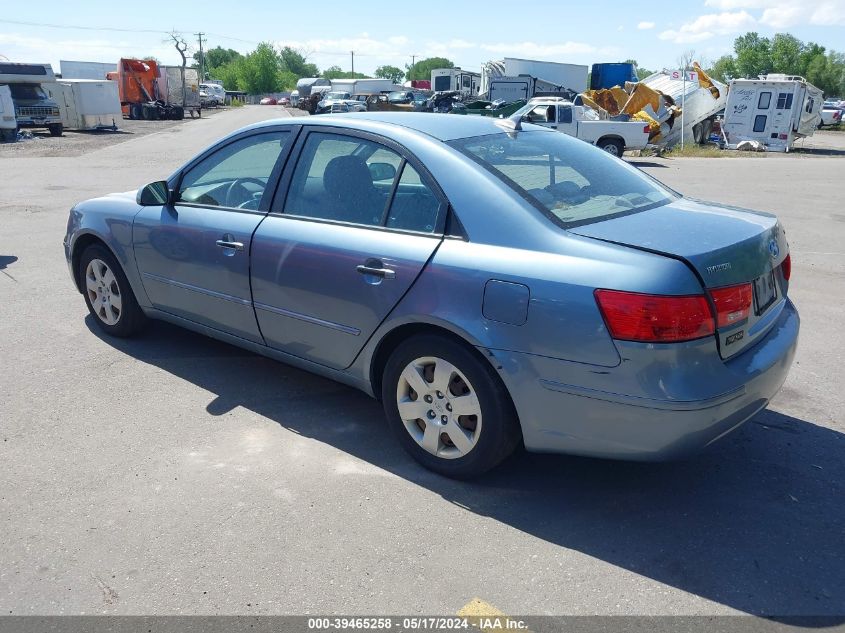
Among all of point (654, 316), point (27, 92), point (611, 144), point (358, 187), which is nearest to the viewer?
point (654, 316)

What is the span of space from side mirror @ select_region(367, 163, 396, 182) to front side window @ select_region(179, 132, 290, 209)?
2.28 ft

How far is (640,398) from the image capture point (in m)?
2.82

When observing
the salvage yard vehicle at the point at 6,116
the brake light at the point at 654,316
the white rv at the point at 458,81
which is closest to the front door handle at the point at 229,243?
the brake light at the point at 654,316

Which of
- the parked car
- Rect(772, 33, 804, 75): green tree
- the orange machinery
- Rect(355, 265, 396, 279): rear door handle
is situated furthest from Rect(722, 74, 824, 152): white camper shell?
Rect(772, 33, 804, 75): green tree

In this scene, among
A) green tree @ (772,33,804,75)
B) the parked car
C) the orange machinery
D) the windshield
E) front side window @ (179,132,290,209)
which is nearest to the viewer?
front side window @ (179,132,290,209)

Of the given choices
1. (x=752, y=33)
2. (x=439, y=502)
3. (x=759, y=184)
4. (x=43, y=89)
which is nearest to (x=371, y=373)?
(x=439, y=502)

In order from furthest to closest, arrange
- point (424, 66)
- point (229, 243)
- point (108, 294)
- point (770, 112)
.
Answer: point (424, 66) < point (770, 112) < point (108, 294) < point (229, 243)

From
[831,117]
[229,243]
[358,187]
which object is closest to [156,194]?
[229,243]

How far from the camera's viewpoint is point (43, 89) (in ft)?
96.6

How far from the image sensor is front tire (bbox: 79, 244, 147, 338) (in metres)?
5.14

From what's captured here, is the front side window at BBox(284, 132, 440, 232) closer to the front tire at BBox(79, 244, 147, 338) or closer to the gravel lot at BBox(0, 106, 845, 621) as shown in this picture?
the gravel lot at BBox(0, 106, 845, 621)

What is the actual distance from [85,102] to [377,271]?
32.7m

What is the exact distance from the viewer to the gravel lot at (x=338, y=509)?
2.74 metres

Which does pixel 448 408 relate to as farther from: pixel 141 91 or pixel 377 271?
pixel 141 91
